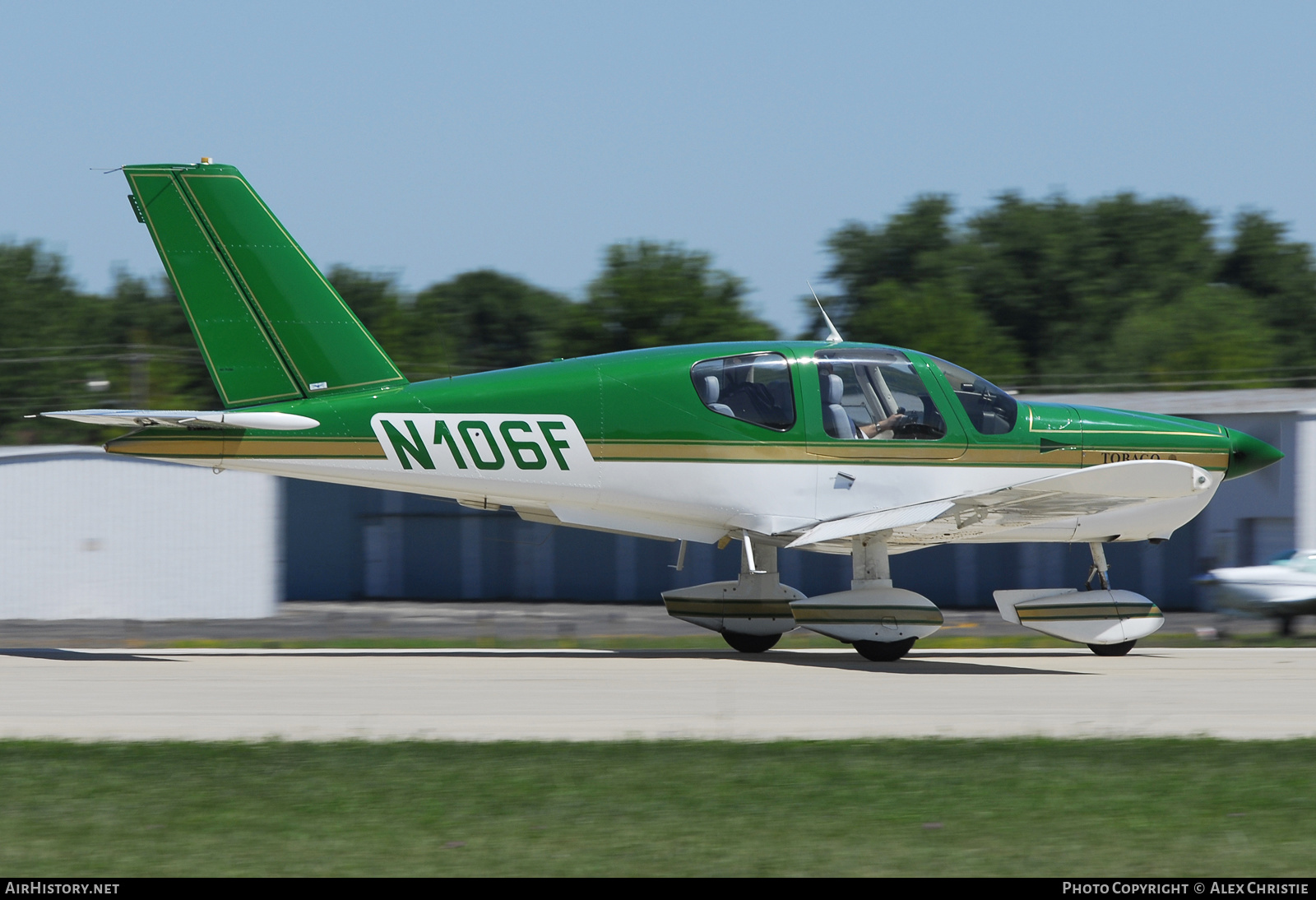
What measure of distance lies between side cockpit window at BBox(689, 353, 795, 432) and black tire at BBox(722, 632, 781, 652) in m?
2.12

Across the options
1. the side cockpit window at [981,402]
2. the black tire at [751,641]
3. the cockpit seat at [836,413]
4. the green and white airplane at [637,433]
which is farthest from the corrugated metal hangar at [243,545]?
the side cockpit window at [981,402]

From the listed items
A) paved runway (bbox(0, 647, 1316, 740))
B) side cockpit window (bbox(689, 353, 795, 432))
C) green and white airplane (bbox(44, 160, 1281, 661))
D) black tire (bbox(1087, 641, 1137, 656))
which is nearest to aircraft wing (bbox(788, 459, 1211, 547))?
green and white airplane (bbox(44, 160, 1281, 661))

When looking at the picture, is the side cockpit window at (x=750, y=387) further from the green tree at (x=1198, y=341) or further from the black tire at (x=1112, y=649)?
the green tree at (x=1198, y=341)

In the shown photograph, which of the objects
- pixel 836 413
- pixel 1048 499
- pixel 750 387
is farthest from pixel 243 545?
pixel 1048 499

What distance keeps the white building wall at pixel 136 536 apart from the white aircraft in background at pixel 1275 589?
13.6 m

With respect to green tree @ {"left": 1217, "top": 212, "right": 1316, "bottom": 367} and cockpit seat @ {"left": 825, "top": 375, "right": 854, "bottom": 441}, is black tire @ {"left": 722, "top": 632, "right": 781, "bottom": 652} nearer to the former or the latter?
cockpit seat @ {"left": 825, "top": 375, "right": 854, "bottom": 441}

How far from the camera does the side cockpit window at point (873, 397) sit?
12.3 m

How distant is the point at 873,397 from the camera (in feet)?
40.7

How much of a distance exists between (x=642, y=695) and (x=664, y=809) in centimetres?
381

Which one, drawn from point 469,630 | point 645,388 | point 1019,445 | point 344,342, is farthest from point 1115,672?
point 469,630

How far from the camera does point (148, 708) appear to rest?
9.00m

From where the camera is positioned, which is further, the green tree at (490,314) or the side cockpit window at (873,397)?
the green tree at (490,314)

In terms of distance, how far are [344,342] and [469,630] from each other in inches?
278
